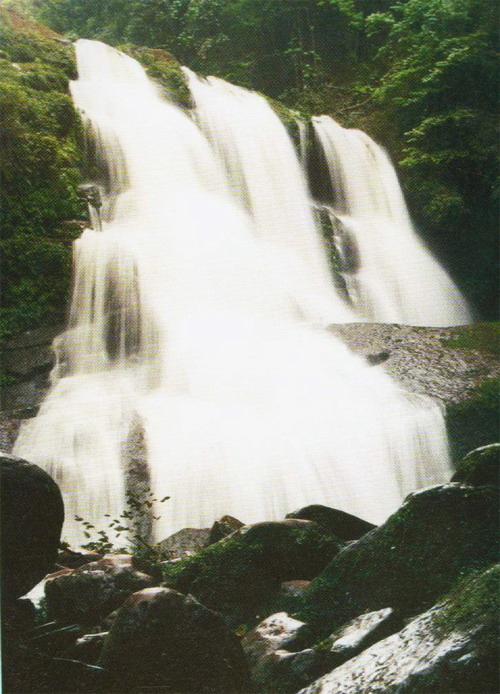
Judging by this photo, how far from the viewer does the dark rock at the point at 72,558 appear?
381 cm

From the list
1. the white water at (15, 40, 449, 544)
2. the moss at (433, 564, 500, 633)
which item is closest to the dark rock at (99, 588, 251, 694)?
the moss at (433, 564, 500, 633)

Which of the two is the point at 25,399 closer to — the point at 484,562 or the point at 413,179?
the point at 484,562

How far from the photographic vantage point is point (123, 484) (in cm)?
496

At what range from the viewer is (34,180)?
715cm

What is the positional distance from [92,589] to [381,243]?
17.4 feet

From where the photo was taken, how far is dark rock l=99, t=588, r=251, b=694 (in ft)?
9.00

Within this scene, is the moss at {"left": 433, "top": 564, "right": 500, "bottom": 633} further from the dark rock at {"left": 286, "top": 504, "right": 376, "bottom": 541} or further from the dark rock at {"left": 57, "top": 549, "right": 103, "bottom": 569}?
the dark rock at {"left": 57, "top": 549, "right": 103, "bottom": 569}

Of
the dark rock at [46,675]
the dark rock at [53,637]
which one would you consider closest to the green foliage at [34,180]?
the dark rock at [53,637]

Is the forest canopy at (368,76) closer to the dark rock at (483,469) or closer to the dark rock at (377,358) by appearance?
the dark rock at (377,358)

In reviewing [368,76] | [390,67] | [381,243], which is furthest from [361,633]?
[368,76]

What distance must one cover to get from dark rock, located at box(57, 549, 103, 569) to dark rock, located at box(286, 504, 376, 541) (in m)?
1.04

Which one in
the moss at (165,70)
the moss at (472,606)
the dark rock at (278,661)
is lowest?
the dark rock at (278,661)

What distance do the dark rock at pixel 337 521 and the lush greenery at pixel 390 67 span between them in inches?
116

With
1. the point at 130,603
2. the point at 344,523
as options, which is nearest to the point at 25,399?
the point at 344,523
